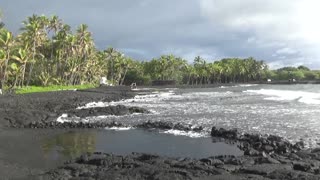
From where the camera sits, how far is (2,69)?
6338cm

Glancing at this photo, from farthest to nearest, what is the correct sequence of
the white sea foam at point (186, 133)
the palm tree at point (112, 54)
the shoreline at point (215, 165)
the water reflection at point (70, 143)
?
the palm tree at point (112, 54) → the white sea foam at point (186, 133) → the water reflection at point (70, 143) → the shoreline at point (215, 165)

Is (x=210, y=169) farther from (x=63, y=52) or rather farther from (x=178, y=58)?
(x=178, y=58)

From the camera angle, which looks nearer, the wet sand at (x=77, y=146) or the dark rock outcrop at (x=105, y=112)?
the wet sand at (x=77, y=146)

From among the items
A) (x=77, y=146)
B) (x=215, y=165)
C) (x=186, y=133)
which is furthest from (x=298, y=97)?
(x=215, y=165)

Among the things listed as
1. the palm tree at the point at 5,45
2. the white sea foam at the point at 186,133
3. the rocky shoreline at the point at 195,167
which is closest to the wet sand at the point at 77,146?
the white sea foam at the point at 186,133

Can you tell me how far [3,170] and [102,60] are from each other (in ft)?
346

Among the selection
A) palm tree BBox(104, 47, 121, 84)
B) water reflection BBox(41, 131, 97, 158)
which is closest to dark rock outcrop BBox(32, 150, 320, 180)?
water reflection BBox(41, 131, 97, 158)

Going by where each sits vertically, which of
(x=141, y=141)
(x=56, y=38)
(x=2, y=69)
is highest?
(x=56, y=38)

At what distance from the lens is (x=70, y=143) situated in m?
23.1

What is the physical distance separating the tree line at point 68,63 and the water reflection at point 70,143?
39142 mm

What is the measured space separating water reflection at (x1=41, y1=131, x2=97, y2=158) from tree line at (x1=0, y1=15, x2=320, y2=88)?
39142 millimetres

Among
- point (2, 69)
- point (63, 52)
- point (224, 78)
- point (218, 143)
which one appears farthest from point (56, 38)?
point (224, 78)

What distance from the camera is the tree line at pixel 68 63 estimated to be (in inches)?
2667

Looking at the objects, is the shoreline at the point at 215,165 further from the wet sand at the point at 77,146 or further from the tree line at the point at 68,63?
the tree line at the point at 68,63
